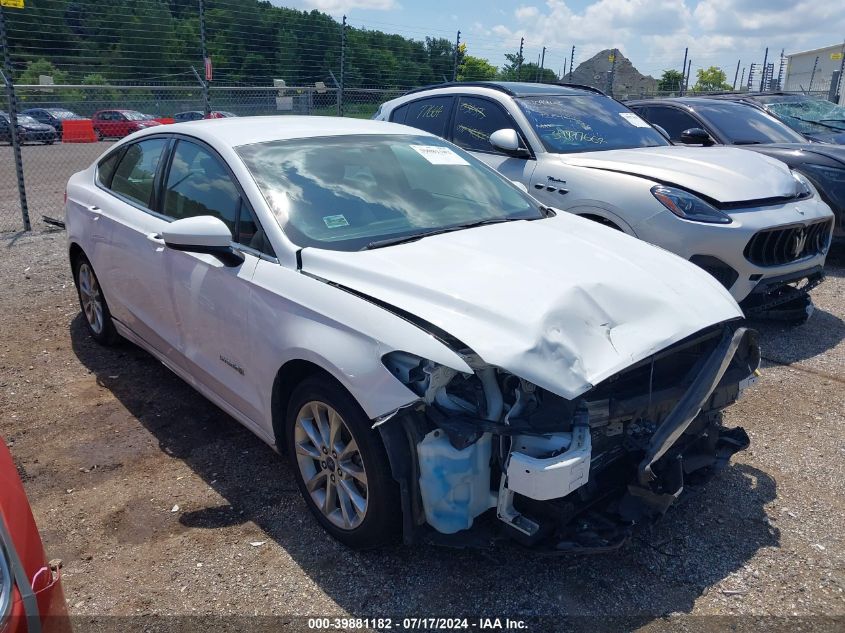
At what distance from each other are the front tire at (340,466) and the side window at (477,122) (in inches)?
148

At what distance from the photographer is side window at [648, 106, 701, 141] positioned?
7840 millimetres

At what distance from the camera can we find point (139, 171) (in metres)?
4.33

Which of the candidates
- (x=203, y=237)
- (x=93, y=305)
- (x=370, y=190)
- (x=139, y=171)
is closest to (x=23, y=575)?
(x=203, y=237)

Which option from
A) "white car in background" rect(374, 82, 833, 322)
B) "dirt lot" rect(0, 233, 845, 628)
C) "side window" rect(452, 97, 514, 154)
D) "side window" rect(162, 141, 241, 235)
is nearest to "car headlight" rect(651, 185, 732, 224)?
"white car in background" rect(374, 82, 833, 322)

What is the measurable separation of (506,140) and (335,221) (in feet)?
9.00

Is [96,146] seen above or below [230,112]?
below

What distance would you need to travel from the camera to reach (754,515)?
312 centimetres

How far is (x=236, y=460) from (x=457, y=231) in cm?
166

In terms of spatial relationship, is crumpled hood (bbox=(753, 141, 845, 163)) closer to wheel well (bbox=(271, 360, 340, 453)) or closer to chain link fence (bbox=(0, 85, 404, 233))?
chain link fence (bbox=(0, 85, 404, 233))

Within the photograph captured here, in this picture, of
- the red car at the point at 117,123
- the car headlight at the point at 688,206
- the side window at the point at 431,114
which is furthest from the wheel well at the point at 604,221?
the red car at the point at 117,123

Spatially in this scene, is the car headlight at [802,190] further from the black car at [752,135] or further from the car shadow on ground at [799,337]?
the black car at [752,135]

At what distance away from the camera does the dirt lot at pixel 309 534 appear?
8.65 ft

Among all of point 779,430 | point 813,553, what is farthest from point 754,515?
point 779,430

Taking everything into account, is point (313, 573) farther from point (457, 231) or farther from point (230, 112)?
point (230, 112)
